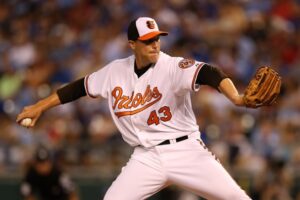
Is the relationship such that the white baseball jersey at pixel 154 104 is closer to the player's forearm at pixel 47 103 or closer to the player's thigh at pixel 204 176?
the player's thigh at pixel 204 176

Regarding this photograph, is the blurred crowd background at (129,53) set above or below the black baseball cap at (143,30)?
below

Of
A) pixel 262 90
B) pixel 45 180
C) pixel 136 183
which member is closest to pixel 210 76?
pixel 262 90

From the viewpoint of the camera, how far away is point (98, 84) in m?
6.70

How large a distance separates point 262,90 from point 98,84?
1384 mm

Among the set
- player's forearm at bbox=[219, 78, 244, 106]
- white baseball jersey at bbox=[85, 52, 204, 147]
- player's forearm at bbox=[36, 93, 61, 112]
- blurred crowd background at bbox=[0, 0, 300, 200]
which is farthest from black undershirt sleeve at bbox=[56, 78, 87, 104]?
blurred crowd background at bbox=[0, 0, 300, 200]

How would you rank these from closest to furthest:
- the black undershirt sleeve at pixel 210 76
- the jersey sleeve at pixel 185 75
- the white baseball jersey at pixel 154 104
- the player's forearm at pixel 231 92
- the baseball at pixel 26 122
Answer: the player's forearm at pixel 231 92
the black undershirt sleeve at pixel 210 76
the jersey sleeve at pixel 185 75
the white baseball jersey at pixel 154 104
the baseball at pixel 26 122

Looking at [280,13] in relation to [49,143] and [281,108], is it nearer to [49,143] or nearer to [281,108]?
[281,108]

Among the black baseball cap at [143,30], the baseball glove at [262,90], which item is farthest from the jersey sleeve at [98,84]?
the baseball glove at [262,90]

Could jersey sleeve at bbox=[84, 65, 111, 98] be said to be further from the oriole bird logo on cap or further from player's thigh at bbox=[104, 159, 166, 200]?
player's thigh at bbox=[104, 159, 166, 200]

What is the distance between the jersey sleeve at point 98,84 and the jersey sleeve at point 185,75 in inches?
23.4

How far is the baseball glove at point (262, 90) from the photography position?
231 inches

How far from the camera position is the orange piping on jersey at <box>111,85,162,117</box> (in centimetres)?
642

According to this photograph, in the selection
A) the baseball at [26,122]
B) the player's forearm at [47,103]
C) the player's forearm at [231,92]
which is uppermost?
the player's forearm at [47,103]

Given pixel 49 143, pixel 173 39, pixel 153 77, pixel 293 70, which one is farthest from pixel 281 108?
pixel 153 77
